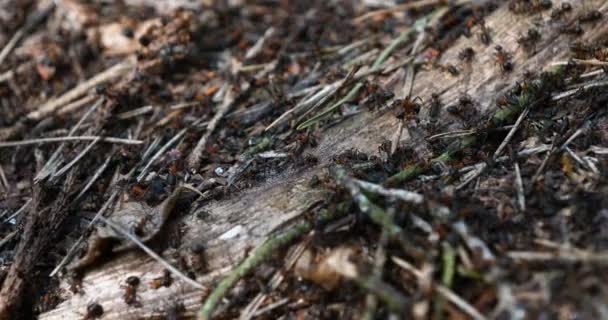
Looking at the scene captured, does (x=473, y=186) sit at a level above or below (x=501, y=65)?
below

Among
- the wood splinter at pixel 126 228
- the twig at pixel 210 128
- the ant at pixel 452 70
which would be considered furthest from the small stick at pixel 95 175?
the ant at pixel 452 70

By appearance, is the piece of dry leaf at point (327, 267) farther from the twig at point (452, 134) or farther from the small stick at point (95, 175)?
the small stick at point (95, 175)

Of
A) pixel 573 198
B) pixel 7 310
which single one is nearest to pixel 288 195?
pixel 573 198

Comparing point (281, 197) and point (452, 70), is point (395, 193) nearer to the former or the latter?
point (281, 197)

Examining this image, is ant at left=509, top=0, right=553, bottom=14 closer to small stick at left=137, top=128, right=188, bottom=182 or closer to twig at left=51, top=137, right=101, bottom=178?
small stick at left=137, top=128, right=188, bottom=182

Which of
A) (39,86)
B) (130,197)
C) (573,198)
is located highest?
(39,86)

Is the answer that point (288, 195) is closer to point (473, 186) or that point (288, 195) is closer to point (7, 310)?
point (473, 186)
